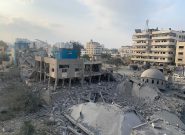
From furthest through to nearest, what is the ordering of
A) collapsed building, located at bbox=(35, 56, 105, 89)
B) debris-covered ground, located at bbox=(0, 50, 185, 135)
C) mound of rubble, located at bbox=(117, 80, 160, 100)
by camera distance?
collapsed building, located at bbox=(35, 56, 105, 89) < mound of rubble, located at bbox=(117, 80, 160, 100) < debris-covered ground, located at bbox=(0, 50, 185, 135)

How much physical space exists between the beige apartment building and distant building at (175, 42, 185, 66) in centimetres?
279

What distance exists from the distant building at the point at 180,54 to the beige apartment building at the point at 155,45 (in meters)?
2.79

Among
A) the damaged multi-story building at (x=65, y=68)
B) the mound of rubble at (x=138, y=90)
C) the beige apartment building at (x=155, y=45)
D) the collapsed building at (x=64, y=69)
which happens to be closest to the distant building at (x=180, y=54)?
the beige apartment building at (x=155, y=45)

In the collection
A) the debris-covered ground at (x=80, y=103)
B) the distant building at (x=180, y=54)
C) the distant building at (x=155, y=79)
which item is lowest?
the debris-covered ground at (x=80, y=103)

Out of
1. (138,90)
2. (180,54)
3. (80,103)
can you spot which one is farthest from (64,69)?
(180,54)

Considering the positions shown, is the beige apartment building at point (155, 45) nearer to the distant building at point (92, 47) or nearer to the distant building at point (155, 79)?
the distant building at point (155, 79)

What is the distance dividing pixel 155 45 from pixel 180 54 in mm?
7503

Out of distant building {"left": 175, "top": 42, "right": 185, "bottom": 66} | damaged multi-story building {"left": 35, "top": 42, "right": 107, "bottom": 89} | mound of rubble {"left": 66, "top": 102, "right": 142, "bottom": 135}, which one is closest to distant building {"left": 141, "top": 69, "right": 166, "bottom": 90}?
damaged multi-story building {"left": 35, "top": 42, "right": 107, "bottom": 89}

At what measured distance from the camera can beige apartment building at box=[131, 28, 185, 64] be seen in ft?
178

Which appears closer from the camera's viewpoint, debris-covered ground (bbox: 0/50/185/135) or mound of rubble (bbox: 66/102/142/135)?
mound of rubble (bbox: 66/102/142/135)

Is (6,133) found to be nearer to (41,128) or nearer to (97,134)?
(41,128)

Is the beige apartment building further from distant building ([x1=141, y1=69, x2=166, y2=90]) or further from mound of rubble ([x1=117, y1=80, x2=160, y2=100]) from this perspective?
mound of rubble ([x1=117, y1=80, x2=160, y2=100])

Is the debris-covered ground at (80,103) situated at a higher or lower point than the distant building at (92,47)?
lower

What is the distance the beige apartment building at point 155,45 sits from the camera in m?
54.2
